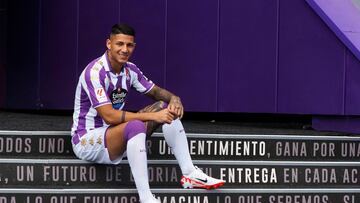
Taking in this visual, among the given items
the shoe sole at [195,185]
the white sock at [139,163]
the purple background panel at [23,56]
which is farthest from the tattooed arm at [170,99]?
the purple background panel at [23,56]

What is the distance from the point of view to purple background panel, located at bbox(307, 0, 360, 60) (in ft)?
21.8

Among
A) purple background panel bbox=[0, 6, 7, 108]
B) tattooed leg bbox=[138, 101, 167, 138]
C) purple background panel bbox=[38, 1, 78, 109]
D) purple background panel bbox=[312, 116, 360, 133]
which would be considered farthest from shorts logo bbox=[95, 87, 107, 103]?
purple background panel bbox=[0, 6, 7, 108]

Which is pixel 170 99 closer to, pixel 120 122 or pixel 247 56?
pixel 120 122

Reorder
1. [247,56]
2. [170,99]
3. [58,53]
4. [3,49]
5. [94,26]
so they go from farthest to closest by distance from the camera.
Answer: [3,49], [58,53], [94,26], [247,56], [170,99]

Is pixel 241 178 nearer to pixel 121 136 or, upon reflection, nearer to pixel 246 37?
pixel 121 136

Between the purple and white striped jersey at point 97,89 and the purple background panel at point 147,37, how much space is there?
2698mm

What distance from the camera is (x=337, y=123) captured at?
6906mm

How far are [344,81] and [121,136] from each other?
2601mm

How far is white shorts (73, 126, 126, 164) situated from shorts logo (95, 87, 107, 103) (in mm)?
218

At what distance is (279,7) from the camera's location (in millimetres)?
7156

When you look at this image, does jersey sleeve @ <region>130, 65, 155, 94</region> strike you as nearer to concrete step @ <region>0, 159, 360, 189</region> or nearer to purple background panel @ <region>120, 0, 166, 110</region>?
concrete step @ <region>0, 159, 360, 189</region>

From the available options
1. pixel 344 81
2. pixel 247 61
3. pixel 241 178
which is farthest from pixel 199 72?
pixel 241 178

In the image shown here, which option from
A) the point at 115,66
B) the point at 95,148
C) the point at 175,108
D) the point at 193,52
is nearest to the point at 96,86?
the point at 115,66

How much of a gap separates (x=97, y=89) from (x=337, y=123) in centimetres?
274
